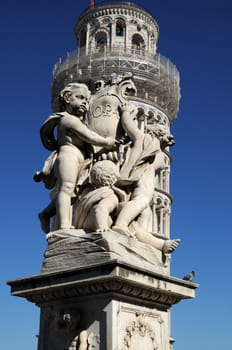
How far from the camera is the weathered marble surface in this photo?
261 inches

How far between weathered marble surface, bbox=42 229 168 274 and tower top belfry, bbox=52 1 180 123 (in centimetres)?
4252

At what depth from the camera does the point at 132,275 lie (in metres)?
6.46

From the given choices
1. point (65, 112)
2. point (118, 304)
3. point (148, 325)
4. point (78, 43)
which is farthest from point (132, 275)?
point (78, 43)

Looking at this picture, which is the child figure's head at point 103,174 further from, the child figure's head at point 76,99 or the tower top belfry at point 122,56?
the tower top belfry at point 122,56

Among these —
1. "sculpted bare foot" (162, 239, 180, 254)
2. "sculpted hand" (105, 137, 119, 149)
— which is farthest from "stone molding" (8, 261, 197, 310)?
"sculpted hand" (105, 137, 119, 149)

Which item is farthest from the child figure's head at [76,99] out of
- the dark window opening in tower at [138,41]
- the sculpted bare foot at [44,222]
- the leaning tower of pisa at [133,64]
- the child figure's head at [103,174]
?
the dark window opening in tower at [138,41]

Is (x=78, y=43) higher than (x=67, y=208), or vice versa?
(x=78, y=43)

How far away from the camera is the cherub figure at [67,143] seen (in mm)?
7547

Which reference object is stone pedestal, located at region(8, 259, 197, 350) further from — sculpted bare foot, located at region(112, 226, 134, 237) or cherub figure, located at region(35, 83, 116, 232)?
cherub figure, located at region(35, 83, 116, 232)

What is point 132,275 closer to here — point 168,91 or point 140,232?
point 140,232

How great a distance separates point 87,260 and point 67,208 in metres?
1.01

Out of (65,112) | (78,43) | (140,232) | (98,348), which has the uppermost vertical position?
(78,43)

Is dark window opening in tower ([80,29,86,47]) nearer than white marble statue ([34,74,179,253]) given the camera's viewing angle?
No

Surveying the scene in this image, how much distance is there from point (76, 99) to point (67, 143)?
676mm
